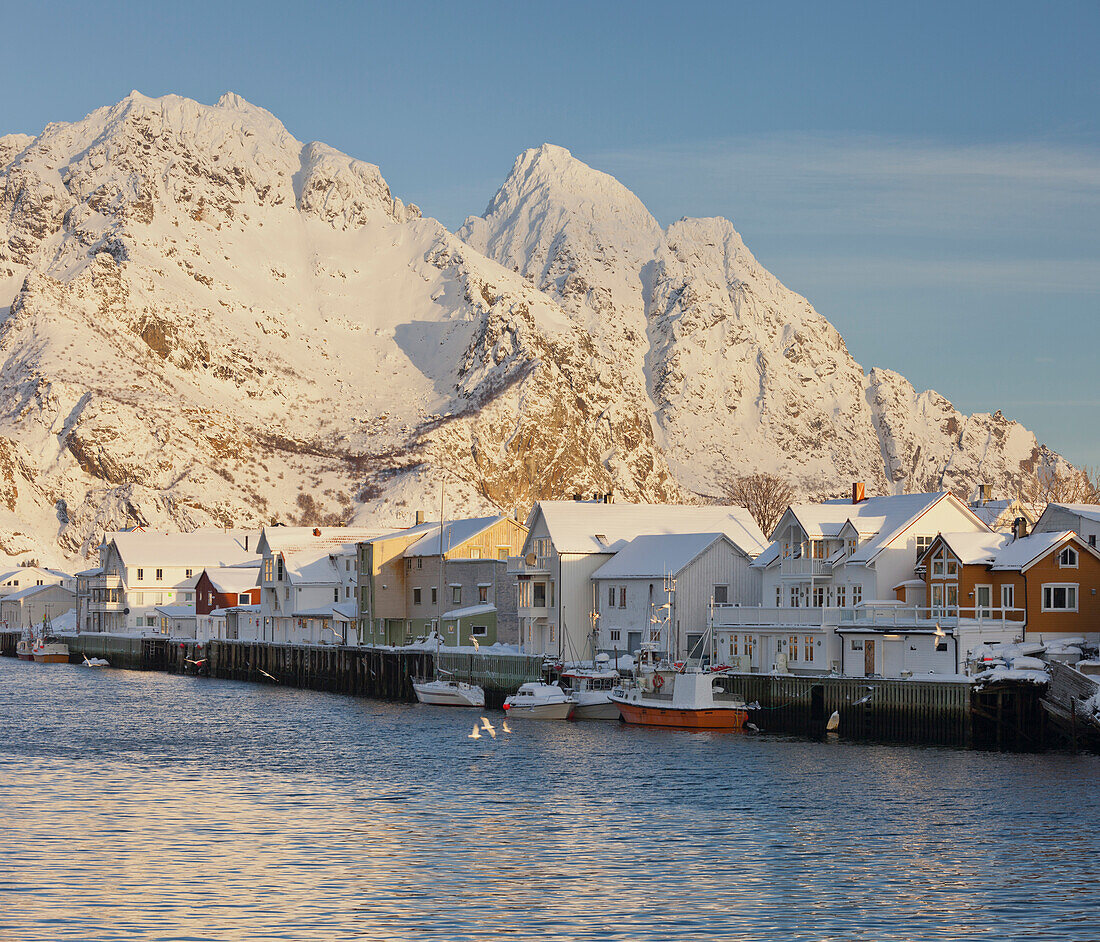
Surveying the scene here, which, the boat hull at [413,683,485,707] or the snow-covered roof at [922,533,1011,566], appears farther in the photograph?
the boat hull at [413,683,485,707]

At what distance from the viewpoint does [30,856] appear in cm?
4359

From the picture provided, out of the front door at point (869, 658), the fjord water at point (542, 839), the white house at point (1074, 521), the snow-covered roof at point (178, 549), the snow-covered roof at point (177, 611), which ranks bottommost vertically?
the fjord water at point (542, 839)

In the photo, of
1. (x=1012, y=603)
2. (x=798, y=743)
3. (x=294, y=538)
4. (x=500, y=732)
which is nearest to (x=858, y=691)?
(x=798, y=743)

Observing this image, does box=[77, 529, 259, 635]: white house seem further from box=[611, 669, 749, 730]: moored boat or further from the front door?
the front door

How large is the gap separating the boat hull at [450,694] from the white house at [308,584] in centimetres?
2931

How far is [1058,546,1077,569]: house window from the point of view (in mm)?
77062

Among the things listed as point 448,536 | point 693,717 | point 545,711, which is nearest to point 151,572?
point 448,536

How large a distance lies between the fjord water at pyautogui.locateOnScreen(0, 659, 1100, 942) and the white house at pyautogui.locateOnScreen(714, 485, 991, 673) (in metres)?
8.63

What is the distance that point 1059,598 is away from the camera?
76.7 metres

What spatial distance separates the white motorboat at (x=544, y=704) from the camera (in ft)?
276

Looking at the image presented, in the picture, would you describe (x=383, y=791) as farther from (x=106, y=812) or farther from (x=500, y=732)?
(x=500, y=732)

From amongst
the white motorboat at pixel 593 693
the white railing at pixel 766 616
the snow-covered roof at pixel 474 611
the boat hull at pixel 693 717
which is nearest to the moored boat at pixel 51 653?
the snow-covered roof at pixel 474 611

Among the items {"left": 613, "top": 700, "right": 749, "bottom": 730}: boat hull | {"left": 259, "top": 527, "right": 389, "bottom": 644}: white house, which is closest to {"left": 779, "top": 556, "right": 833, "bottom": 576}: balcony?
{"left": 613, "top": 700, "right": 749, "bottom": 730}: boat hull

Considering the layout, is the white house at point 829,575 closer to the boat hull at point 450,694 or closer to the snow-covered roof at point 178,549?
the boat hull at point 450,694
